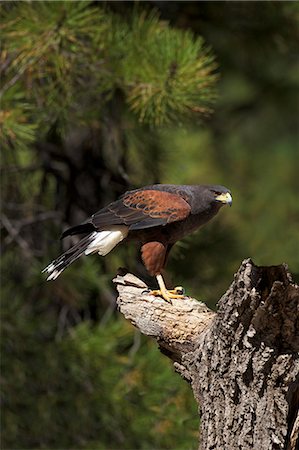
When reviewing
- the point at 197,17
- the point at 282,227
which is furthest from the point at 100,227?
the point at 282,227

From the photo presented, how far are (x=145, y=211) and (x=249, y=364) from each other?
31.2 inches

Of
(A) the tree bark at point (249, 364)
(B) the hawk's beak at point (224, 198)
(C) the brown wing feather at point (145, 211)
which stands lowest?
(A) the tree bark at point (249, 364)

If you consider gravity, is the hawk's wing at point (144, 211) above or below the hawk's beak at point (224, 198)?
above

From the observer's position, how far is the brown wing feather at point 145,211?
8.02ft

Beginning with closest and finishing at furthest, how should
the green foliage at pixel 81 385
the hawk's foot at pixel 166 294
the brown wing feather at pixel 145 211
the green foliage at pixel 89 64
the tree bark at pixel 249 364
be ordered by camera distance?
the tree bark at pixel 249 364 < the hawk's foot at pixel 166 294 < the brown wing feather at pixel 145 211 < the green foliage at pixel 89 64 < the green foliage at pixel 81 385

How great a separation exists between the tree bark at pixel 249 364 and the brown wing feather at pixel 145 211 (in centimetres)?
50

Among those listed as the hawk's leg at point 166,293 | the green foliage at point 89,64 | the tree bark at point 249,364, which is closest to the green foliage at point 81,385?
the green foliage at point 89,64

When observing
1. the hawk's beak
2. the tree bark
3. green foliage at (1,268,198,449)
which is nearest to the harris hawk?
the hawk's beak

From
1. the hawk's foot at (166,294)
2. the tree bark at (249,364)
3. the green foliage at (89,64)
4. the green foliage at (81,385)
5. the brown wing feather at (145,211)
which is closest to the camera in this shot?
the tree bark at (249,364)

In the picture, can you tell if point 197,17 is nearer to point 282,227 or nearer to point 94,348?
point 94,348

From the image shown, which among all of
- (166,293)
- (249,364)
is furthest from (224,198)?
(249,364)

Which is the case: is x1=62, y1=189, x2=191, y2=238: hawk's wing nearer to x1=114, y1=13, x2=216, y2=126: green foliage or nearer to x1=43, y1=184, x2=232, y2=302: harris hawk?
x1=43, y1=184, x2=232, y2=302: harris hawk

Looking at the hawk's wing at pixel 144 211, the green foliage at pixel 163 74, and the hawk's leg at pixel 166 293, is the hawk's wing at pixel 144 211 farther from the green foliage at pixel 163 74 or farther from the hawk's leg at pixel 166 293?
the green foliage at pixel 163 74

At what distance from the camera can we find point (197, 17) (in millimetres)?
3891
